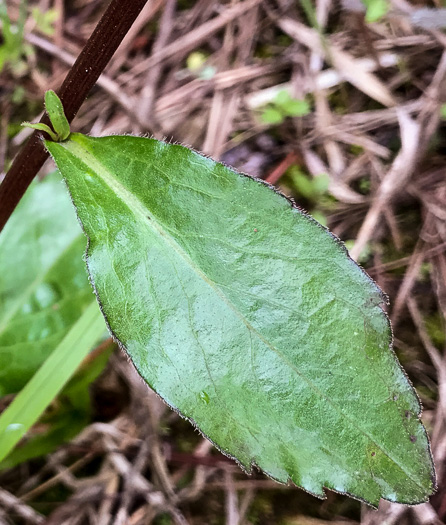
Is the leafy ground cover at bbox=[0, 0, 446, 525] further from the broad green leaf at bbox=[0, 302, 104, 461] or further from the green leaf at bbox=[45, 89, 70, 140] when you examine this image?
the green leaf at bbox=[45, 89, 70, 140]

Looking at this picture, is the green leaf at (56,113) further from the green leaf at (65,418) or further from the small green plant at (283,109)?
the small green plant at (283,109)

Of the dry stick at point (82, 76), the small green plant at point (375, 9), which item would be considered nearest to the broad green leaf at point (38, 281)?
the dry stick at point (82, 76)

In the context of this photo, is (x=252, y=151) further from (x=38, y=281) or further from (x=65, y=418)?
(x=65, y=418)

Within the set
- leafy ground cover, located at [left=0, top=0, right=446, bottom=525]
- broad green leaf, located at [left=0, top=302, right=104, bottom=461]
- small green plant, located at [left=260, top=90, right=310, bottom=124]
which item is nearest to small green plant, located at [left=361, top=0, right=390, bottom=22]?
leafy ground cover, located at [left=0, top=0, right=446, bottom=525]

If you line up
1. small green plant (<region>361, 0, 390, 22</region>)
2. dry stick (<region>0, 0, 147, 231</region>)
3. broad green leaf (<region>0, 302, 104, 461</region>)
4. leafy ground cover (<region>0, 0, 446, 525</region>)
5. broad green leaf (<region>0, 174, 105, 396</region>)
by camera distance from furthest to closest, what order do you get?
small green plant (<region>361, 0, 390, 22</region>)
leafy ground cover (<region>0, 0, 446, 525</region>)
broad green leaf (<region>0, 174, 105, 396</region>)
broad green leaf (<region>0, 302, 104, 461</region>)
dry stick (<region>0, 0, 147, 231</region>)

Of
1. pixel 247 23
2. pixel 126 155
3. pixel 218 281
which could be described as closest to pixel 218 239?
pixel 218 281
